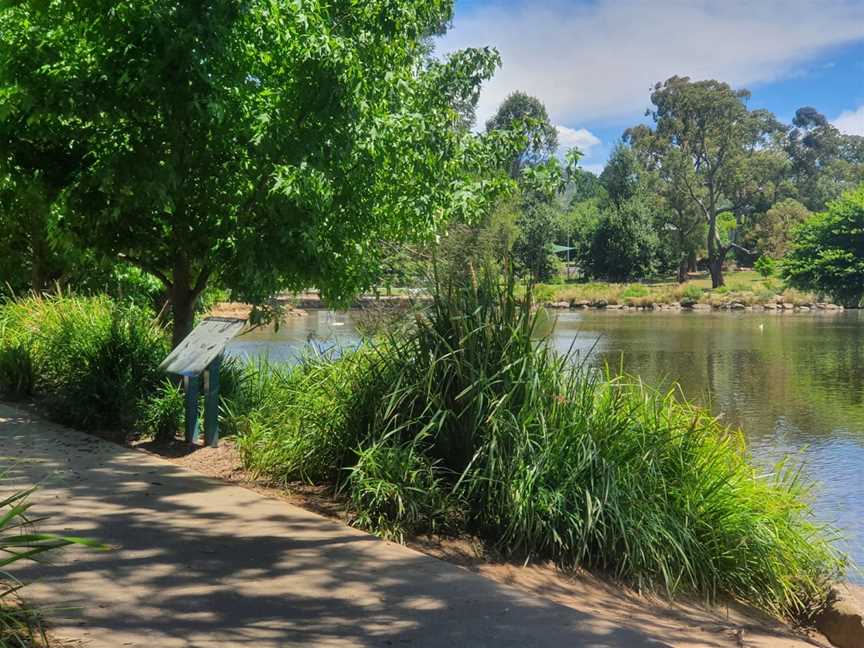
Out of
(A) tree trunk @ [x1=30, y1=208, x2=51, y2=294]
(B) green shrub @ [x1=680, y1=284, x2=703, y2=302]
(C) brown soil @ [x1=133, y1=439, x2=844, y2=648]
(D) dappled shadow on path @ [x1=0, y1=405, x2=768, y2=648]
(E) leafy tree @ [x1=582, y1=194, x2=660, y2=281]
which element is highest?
(E) leafy tree @ [x1=582, y1=194, x2=660, y2=281]

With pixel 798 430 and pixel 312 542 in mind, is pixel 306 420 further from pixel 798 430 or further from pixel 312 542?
pixel 798 430

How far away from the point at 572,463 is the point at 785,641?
173 cm

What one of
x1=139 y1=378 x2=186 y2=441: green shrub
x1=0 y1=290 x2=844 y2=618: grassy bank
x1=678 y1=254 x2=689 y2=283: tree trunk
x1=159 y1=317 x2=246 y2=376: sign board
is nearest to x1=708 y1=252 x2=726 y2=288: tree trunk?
x1=678 y1=254 x2=689 y2=283: tree trunk

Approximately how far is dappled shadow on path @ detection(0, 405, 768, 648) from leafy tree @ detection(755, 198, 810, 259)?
247 feet

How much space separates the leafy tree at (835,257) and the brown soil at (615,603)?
54.2 metres

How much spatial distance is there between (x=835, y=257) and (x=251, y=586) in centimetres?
5750

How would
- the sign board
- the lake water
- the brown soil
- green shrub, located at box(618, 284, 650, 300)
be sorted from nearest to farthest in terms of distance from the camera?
1. the brown soil
2. the sign board
3. the lake water
4. green shrub, located at box(618, 284, 650, 300)

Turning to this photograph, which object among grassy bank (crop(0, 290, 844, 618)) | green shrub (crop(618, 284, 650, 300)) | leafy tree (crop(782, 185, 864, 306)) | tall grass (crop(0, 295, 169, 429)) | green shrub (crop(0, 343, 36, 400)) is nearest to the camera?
grassy bank (crop(0, 290, 844, 618))

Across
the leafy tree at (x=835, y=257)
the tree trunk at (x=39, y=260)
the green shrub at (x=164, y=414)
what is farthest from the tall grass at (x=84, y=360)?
the leafy tree at (x=835, y=257)

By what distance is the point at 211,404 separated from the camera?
8.15 meters

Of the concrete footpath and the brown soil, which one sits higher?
the concrete footpath

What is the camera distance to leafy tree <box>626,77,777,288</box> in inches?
2805

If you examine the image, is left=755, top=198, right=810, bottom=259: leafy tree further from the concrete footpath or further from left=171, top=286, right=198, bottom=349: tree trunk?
the concrete footpath

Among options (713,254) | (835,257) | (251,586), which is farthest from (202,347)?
(713,254)
